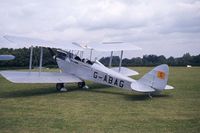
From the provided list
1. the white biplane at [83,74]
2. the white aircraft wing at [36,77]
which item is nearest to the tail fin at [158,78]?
the white biplane at [83,74]

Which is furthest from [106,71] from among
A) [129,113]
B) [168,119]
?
[168,119]

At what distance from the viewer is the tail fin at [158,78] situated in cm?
1057

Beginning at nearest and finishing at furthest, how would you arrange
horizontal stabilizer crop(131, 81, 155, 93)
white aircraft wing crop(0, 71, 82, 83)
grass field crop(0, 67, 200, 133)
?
grass field crop(0, 67, 200, 133) → horizontal stabilizer crop(131, 81, 155, 93) → white aircraft wing crop(0, 71, 82, 83)

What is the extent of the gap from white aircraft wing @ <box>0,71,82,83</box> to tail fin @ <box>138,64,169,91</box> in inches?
164

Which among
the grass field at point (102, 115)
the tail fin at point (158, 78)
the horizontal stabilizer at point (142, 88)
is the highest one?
the tail fin at point (158, 78)

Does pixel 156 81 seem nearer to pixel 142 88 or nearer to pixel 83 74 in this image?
pixel 142 88

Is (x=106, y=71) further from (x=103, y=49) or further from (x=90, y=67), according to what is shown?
(x=103, y=49)

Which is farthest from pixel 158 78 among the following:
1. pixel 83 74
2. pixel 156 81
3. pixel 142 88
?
pixel 83 74

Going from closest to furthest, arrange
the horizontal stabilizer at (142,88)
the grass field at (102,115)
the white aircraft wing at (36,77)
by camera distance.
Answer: the grass field at (102,115) < the horizontal stabilizer at (142,88) < the white aircraft wing at (36,77)

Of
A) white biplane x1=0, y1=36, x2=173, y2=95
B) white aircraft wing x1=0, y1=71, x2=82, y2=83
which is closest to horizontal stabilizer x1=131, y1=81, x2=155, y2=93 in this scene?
white biplane x1=0, y1=36, x2=173, y2=95

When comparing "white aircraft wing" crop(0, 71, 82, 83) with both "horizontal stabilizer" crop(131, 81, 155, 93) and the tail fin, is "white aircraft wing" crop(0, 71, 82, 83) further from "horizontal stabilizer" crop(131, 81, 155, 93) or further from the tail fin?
the tail fin

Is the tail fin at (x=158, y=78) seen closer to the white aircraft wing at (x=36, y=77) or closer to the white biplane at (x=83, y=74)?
the white biplane at (x=83, y=74)

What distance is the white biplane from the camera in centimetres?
1074

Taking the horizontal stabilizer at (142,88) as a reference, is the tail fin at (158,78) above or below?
above
